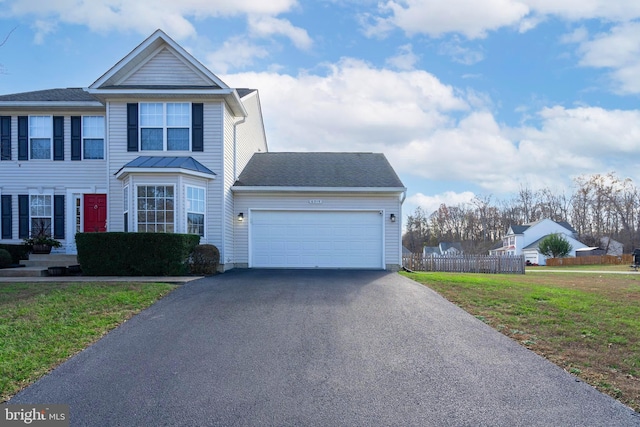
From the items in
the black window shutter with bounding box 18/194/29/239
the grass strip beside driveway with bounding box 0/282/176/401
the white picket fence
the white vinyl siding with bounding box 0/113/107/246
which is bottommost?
the white picket fence

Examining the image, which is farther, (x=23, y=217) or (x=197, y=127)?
(x=23, y=217)

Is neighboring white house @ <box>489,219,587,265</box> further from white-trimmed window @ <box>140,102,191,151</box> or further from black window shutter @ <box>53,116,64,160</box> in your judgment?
black window shutter @ <box>53,116,64,160</box>

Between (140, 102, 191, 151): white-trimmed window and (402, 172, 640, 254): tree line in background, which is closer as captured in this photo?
(140, 102, 191, 151): white-trimmed window

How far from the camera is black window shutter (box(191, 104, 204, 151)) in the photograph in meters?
15.5

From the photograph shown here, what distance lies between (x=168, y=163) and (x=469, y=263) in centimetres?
1730

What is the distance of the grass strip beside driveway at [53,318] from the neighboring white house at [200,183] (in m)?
5.16

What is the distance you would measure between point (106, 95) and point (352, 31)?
786 centimetres

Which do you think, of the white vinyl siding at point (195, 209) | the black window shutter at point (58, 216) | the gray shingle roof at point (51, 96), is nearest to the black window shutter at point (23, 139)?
the gray shingle roof at point (51, 96)

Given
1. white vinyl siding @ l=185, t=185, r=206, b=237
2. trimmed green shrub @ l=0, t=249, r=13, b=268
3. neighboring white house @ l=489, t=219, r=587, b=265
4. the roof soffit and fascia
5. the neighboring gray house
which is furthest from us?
the neighboring gray house

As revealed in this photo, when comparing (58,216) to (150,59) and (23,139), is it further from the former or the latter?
(150,59)

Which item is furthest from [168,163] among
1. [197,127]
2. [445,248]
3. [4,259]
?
[445,248]

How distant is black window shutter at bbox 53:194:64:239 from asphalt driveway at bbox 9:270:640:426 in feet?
33.1

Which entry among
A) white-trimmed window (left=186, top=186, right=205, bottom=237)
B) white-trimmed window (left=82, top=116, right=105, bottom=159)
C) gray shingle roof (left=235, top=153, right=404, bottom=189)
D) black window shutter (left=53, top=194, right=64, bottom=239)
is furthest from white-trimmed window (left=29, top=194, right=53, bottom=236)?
gray shingle roof (left=235, top=153, right=404, bottom=189)

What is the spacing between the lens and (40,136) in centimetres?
1692
